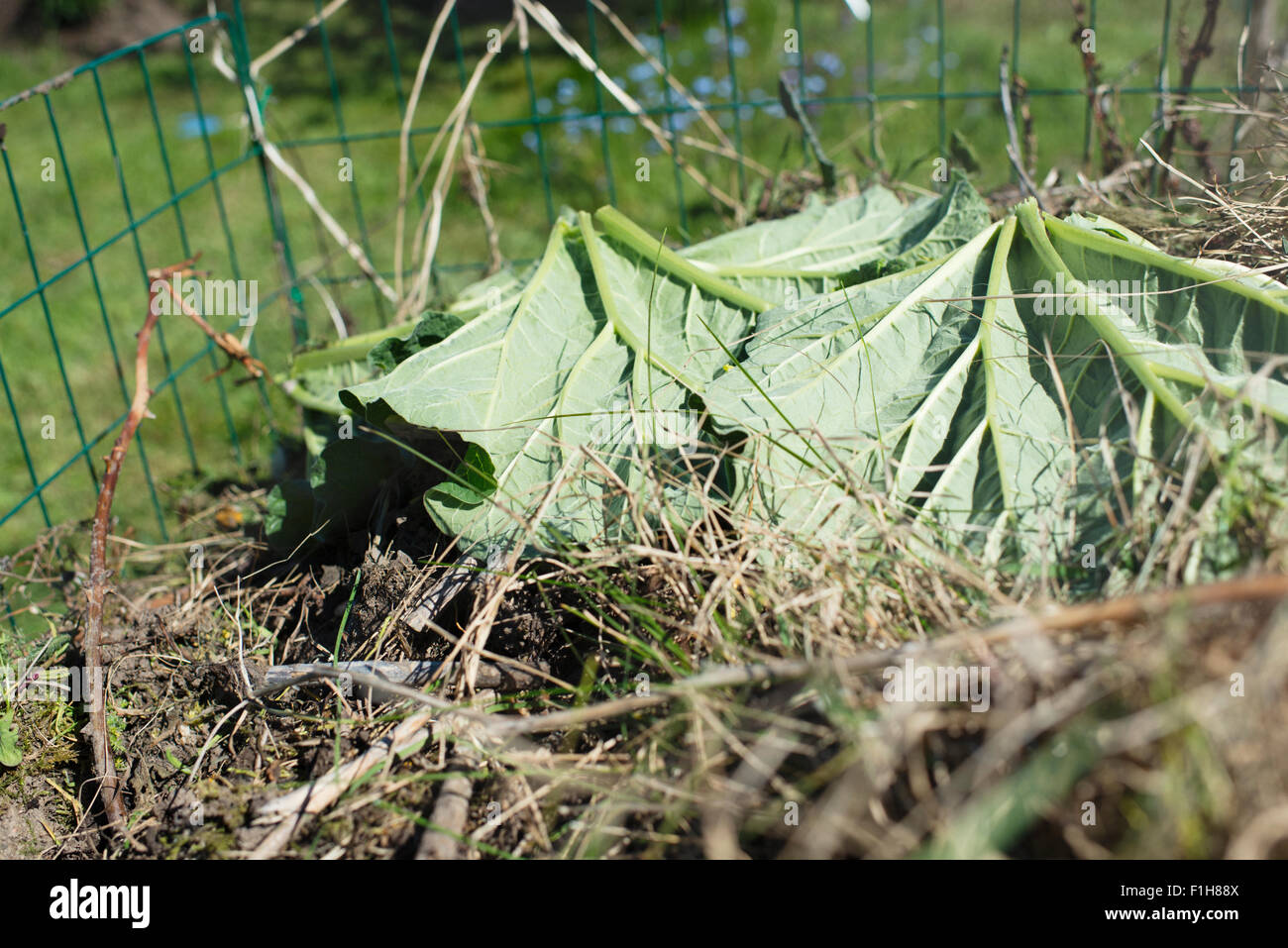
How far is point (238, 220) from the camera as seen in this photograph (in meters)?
5.95

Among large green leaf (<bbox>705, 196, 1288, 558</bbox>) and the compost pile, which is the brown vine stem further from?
large green leaf (<bbox>705, 196, 1288, 558</bbox>)

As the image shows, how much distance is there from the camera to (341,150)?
664 centimetres

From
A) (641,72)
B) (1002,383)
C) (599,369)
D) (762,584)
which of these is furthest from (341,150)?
(762,584)

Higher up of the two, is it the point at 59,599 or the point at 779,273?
the point at 779,273

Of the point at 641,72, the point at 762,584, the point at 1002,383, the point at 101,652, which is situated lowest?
the point at 101,652

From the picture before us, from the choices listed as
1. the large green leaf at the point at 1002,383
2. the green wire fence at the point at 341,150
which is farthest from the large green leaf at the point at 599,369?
the green wire fence at the point at 341,150

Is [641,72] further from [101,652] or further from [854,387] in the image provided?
[101,652]

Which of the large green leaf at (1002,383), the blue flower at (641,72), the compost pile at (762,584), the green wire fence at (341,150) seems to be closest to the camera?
the compost pile at (762,584)

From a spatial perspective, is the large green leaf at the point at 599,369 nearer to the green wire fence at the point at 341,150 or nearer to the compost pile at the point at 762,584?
the compost pile at the point at 762,584

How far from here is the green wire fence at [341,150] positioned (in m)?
3.81
